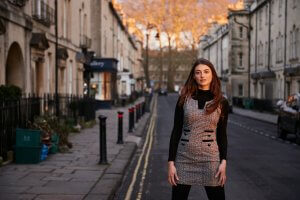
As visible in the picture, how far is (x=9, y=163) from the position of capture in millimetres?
11258

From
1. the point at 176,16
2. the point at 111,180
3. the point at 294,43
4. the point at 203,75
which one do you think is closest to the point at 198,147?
the point at 203,75

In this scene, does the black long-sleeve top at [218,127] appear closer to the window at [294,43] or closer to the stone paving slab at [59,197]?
the stone paving slab at [59,197]

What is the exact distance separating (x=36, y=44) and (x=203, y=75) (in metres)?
15.3

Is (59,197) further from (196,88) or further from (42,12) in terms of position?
(42,12)

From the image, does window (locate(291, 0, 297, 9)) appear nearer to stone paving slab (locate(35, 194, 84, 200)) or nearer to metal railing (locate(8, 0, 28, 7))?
metal railing (locate(8, 0, 28, 7))

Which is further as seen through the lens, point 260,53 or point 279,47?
point 260,53

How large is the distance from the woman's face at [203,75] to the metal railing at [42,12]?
15.8 meters

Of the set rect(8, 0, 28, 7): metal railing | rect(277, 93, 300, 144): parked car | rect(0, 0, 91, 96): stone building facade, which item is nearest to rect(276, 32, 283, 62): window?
rect(0, 0, 91, 96): stone building facade

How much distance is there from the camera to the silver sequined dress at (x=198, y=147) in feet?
15.2

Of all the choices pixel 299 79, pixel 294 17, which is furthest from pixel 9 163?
pixel 294 17

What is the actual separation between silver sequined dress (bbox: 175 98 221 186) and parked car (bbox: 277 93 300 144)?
13722 mm

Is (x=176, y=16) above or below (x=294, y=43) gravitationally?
above

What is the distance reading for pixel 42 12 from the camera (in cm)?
2078

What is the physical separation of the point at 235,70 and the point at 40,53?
149ft
